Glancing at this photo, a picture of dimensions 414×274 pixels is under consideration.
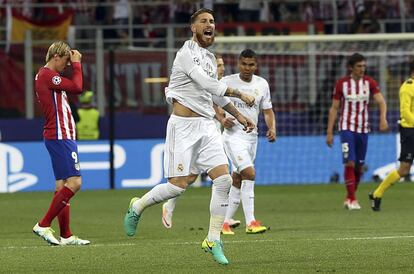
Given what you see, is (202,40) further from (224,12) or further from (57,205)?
(224,12)

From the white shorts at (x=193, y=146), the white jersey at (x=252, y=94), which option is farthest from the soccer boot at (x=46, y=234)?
the white jersey at (x=252, y=94)

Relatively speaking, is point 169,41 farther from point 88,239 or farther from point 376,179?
point 88,239

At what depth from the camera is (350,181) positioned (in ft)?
63.2

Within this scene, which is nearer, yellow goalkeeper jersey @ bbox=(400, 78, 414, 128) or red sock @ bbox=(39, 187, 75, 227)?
red sock @ bbox=(39, 187, 75, 227)

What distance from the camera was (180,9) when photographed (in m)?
30.1

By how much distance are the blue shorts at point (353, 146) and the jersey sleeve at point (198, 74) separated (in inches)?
316

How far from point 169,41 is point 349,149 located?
9.48 meters

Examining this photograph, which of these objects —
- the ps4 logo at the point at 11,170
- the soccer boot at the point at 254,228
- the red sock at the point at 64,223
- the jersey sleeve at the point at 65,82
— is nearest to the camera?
the jersey sleeve at the point at 65,82

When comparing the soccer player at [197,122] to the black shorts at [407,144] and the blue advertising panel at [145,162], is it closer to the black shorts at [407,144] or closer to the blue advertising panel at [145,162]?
the black shorts at [407,144]

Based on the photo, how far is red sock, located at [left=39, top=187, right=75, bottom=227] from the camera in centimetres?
1320

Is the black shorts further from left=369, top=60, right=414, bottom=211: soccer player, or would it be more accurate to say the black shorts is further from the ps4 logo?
the ps4 logo

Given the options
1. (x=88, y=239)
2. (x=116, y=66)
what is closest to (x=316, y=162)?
(x=116, y=66)

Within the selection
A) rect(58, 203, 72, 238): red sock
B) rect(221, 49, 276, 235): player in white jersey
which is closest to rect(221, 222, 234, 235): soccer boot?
rect(221, 49, 276, 235): player in white jersey

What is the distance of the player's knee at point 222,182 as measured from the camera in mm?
11438
